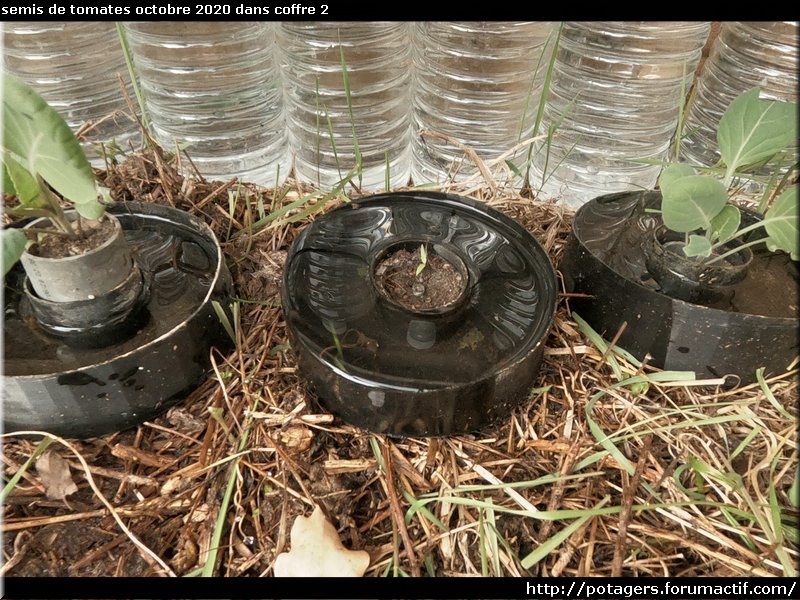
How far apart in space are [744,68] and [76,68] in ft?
5.55

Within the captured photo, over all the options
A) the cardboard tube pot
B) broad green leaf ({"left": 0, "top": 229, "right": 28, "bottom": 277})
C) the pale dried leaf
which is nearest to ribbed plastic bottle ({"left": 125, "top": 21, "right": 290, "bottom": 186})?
the cardboard tube pot

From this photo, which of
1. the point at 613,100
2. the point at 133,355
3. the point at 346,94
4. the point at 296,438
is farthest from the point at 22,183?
the point at 613,100

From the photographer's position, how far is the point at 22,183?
29.0 inches

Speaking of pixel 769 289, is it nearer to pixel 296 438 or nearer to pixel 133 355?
pixel 296 438

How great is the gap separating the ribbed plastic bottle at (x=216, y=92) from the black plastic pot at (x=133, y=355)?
38 cm

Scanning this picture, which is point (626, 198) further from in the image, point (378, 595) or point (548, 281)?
point (378, 595)

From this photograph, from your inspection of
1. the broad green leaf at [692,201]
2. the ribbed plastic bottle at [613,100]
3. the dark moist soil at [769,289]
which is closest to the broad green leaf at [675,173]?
the broad green leaf at [692,201]

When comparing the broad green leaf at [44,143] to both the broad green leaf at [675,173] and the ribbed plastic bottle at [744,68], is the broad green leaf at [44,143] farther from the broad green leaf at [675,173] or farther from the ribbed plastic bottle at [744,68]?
the ribbed plastic bottle at [744,68]

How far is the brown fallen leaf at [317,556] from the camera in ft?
2.29

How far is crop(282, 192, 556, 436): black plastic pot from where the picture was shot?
0.81 meters

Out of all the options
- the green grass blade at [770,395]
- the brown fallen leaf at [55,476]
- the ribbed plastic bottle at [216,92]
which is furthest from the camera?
the ribbed plastic bottle at [216,92]

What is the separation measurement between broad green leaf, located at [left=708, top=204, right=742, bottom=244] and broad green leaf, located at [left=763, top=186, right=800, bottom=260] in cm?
4

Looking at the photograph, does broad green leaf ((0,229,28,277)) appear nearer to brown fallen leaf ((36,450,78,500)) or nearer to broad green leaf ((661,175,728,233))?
brown fallen leaf ((36,450,78,500))
